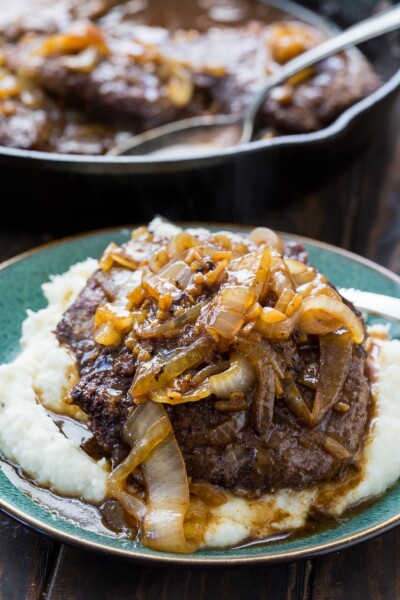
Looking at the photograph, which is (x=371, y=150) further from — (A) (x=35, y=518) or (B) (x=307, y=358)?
(A) (x=35, y=518)

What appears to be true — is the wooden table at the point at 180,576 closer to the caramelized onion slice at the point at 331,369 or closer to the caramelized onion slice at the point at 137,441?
the caramelized onion slice at the point at 137,441

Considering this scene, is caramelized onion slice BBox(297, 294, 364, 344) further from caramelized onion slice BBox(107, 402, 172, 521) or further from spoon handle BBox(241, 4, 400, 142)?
spoon handle BBox(241, 4, 400, 142)

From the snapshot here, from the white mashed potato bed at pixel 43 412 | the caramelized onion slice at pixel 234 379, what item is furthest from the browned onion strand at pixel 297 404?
the white mashed potato bed at pixel 43 412

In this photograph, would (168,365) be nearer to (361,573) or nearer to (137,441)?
(137,441)

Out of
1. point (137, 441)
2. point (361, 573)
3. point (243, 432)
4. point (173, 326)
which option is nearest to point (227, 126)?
point (173, 326)

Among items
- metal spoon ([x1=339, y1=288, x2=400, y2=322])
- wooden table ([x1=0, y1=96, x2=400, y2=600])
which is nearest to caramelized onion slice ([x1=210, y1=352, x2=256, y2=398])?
wooden table ([x1=0, y1=96, x2=400, y2=600])

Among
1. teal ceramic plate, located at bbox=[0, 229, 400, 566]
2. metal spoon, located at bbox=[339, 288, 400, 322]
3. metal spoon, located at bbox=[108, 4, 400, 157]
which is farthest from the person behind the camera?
metal spoon, located at bbox=[108, 4, 400, 157]

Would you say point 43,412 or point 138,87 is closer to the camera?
point 43,412
